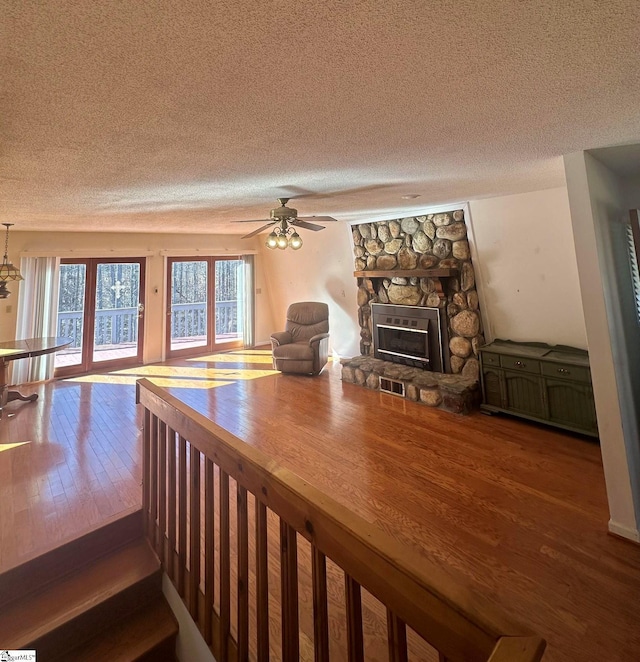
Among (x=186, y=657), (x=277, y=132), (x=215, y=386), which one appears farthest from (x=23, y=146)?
(x=215, y=386)

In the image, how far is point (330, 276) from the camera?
6293 millimetres

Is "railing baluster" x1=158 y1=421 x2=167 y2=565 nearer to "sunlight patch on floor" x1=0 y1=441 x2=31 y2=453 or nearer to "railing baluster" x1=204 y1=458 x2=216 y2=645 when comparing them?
"railing baluster" x1=204 y1=458 x2=216 y2=645

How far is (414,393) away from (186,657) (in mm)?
3412

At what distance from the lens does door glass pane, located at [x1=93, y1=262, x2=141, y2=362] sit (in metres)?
6.01

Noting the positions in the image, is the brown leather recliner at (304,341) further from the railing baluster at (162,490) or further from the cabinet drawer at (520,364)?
the railing baluster at (162,490)

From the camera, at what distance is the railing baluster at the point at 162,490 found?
1849 mm

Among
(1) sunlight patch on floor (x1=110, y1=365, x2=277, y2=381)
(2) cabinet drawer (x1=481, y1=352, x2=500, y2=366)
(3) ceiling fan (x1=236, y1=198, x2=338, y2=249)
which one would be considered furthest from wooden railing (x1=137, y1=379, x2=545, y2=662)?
(1) sunlight patch on floor (x1=110, y1=365, x2=277, y2=381)

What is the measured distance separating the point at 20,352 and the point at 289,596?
4.59 metres

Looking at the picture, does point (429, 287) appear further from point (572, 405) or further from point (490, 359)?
point (572, 405)

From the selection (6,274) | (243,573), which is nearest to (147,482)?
(243,573)

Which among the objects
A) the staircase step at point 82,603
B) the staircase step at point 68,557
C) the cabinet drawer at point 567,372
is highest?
the cabinet drawer at point 567,372

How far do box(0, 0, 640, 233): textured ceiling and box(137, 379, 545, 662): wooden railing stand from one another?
1274mm

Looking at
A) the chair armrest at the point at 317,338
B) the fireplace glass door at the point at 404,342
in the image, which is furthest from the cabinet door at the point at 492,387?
the chair armrest at the point at 317,338

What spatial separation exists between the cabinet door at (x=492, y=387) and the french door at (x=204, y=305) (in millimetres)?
5342
